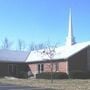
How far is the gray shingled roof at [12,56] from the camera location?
59.3 meters

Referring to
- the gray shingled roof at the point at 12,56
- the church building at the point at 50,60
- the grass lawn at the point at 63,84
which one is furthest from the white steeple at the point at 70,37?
the grass lawn at the point at 63,84


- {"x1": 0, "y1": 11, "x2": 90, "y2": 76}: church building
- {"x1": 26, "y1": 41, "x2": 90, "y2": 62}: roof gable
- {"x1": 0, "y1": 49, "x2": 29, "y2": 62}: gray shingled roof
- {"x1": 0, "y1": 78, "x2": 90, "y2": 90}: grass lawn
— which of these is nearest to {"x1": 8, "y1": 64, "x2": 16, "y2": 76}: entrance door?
{"x1": 0, "y1": 11, "x2": 90, "y2": 76}: church building

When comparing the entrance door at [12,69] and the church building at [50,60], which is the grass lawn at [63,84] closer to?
the church building at [50,60]

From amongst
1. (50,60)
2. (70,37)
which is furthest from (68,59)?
(70,37)

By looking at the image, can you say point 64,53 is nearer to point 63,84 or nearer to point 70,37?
point 70,37

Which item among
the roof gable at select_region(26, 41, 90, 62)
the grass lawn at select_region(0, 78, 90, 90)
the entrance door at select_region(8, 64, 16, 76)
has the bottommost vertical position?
the grass lawn at select_region(0, 78, 90, 90)

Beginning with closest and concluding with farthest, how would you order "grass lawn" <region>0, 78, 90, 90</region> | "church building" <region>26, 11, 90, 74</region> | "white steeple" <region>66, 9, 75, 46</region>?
"grass lawn" <region>0, 78, 90, 90</region>
"church building" <region>26, 11, 90, 74</region>
"white steeple" <region>66, 9, 75, 46</region>

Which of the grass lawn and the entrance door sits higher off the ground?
the entrance door

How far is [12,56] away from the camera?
61281mm

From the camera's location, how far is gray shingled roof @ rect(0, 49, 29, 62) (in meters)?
59.3

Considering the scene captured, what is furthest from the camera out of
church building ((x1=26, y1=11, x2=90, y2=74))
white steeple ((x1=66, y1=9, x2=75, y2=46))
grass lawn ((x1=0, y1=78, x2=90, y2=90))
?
white steeple ((x1=66, y1=9, x2=75, y2=46))

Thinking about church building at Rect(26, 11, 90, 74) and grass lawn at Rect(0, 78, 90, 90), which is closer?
grass lawn at Rect(0, 78, 90, 90)

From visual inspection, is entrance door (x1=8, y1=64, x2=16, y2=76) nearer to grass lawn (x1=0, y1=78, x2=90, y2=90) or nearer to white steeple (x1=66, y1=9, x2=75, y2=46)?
white steeple (x1=66, y1=9, x2=75, y2=46)

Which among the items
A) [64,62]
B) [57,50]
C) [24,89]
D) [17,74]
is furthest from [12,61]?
[24,89]
